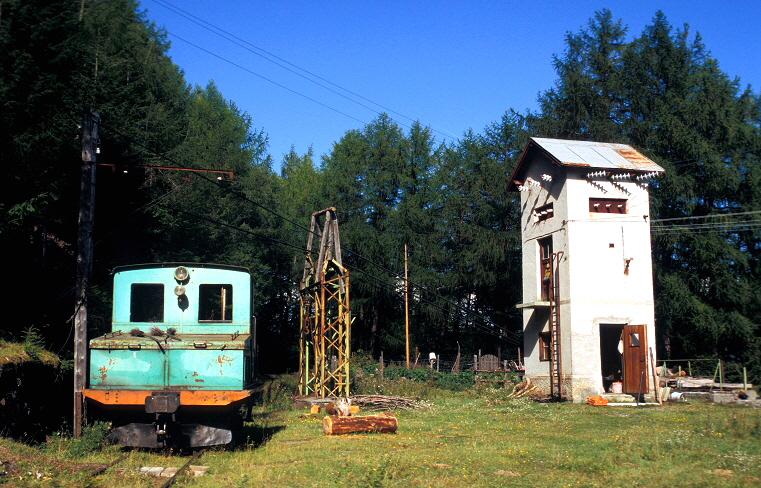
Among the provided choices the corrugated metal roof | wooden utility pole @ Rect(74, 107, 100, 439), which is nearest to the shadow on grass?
wooden utility pole @ Rect(74, 107, 100, 439)

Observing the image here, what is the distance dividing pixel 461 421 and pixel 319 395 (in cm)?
710

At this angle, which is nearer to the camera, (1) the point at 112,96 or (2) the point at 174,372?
(2) the point at 174,372

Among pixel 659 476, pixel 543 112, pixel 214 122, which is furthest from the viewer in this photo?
pixel 214 122

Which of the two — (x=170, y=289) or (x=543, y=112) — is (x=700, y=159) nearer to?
(x=543, y=112)

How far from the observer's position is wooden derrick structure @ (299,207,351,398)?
2403cm

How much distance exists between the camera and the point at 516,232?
Answer: 145ft

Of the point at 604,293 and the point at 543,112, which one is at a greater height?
the point at 543,112

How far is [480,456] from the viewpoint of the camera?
1248cm

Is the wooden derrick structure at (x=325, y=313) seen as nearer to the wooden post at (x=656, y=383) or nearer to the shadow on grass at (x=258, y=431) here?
the shadow on grass at (x=258, y=431)

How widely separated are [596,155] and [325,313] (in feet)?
43.3

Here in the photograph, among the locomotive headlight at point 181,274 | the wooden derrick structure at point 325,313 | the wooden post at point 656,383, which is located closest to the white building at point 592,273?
the wooden post at point 656,383

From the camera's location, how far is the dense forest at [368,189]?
57.5 feet

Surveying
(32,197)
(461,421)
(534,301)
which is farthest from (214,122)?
(461,421)

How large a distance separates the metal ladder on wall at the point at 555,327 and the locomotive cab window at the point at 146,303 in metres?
17.5
